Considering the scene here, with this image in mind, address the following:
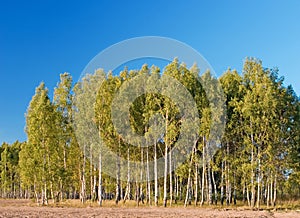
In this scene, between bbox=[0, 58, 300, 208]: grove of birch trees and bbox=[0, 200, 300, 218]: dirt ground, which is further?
bbox=[0, 58, 300, 208]: grove of birch trees

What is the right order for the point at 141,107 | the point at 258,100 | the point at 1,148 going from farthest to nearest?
1. the point at 1,148
2. the point at 141,107
3. the point at 258,100

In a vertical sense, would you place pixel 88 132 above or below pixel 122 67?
below

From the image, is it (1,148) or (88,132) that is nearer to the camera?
(88,132)

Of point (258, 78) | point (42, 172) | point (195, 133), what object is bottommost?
point (42, 172)

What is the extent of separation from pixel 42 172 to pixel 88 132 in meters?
6.58

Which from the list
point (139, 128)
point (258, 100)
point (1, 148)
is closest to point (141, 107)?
point (139, 128)

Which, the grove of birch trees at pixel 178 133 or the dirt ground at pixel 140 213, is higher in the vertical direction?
the grove of birch trees at pixel 178 133

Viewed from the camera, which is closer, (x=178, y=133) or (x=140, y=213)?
(x=140, y=213)

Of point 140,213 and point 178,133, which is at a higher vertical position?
point 178,133

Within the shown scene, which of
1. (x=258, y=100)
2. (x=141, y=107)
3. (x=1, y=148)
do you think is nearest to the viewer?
(x=258, y=100)

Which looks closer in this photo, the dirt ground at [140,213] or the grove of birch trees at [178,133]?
the dirt ground at [140,213]

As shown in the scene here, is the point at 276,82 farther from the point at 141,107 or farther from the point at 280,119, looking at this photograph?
the point at 141,107

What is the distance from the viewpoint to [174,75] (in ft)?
129

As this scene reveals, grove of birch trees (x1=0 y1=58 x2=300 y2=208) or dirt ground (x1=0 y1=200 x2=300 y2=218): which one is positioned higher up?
grove of birch trees (x1=0 y1=58 x2=300 y2=208)
